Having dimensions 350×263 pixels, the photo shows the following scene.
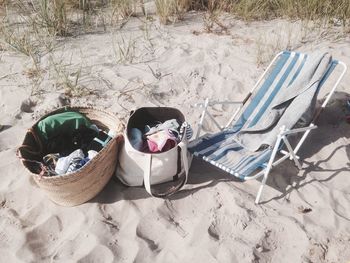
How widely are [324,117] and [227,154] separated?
4.04 ft

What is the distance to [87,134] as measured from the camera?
361cm

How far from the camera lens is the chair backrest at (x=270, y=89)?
391 centimetres

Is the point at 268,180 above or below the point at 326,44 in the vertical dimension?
below

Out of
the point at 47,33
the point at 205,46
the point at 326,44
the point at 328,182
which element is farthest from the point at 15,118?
the point at 326,44

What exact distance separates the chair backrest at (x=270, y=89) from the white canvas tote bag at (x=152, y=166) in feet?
2.33

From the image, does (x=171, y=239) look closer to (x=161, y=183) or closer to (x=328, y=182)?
(x=161, y=183)

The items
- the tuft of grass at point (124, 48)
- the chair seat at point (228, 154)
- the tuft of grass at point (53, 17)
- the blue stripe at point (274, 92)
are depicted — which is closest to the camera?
the chair seat at point (228, 154)

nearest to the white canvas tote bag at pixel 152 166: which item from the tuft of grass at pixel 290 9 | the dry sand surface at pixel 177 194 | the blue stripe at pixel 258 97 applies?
the dry sand surface at pixel 177 194

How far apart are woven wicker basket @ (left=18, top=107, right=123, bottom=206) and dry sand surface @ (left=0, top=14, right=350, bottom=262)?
109 mm

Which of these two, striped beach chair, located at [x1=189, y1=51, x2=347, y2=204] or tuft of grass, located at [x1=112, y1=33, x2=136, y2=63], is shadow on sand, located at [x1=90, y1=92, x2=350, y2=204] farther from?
tuft of grass, located at [x1=112, y1=33, x2=136, y2=63]

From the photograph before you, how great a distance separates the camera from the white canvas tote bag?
3229 millimetres

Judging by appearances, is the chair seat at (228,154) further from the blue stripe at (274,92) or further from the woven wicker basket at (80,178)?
the woven wicker basket at (80,178)

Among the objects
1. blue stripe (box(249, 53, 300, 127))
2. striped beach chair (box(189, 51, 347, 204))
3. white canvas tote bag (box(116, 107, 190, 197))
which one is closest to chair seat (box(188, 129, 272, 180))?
striped beach chair (box(189, 51, 347, 204))

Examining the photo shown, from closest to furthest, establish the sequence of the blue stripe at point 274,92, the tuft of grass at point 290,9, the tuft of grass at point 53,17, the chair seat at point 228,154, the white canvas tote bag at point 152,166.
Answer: the white canvas tote bag at point 152,166
the chair seat at point 228,154
the blue stripe at point 274,92
the tuft of grass at point 53,17
the tuft of grass at point 290,9
